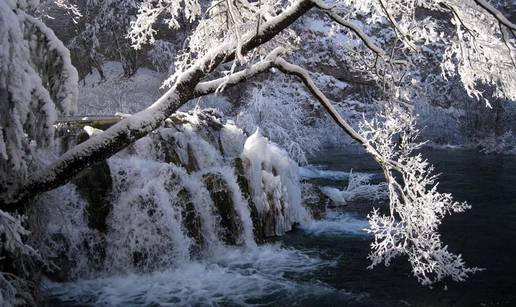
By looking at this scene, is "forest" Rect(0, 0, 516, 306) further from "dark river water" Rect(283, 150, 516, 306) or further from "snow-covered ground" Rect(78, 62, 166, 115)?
"snow-covered ground" Rect(78, 62, 166, 115)

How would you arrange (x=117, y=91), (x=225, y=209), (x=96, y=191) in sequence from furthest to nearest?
(x=117, y=91) → (x=225, y=209) → (x=96, y=191)

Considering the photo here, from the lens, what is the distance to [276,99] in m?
21.6

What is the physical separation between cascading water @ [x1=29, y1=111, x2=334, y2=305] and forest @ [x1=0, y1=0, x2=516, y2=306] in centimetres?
3

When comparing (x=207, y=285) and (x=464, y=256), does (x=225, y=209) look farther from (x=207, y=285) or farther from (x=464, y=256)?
(x=464, y=256)

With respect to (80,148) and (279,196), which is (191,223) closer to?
(279,196)

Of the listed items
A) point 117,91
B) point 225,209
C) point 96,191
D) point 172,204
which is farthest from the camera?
point 117,91

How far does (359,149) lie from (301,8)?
25.9m

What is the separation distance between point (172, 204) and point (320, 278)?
3.43 metres

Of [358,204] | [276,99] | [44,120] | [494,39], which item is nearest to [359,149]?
[276,99]

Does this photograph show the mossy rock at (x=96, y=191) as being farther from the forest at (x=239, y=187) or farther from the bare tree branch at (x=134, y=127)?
the bare tree branch at (x=134, y=127)

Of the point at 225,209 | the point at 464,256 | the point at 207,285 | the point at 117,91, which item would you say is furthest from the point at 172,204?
the point at 117,91

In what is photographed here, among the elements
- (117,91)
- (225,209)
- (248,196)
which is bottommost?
(225,209)

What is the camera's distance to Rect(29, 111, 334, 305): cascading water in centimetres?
840

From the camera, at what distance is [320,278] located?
8.80m
